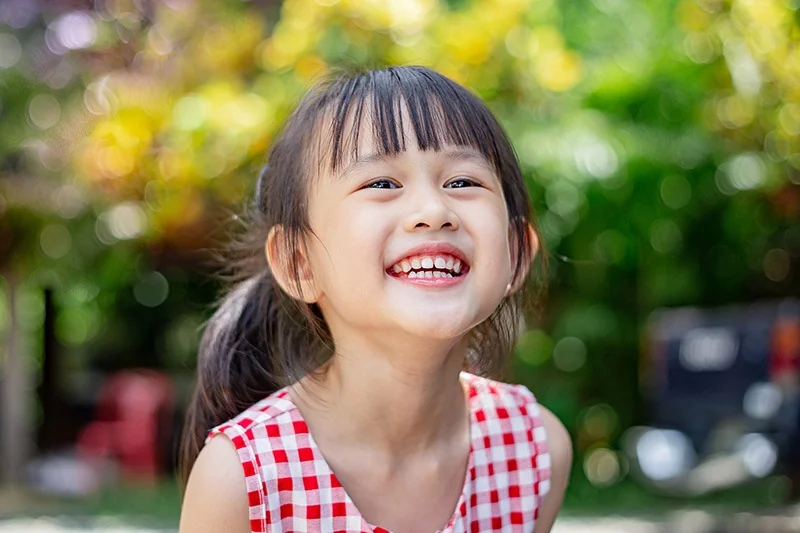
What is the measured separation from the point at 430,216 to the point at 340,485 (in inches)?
16.7

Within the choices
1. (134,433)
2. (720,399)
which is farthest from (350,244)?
(134,433)

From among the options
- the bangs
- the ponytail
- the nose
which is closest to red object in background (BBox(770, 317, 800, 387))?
the ponytail

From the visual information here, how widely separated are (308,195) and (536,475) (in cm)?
61

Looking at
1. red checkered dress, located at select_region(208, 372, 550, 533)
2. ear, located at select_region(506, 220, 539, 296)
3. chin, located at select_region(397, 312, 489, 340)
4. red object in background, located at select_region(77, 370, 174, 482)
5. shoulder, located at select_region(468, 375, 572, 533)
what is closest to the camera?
chin, located at select_region(397, 312, 489, 340)

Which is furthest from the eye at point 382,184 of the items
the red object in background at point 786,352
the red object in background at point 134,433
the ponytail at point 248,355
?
the red object in background at point 134,433

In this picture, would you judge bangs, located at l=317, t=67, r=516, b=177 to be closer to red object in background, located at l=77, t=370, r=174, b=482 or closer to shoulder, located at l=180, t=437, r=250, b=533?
shoulder, located at l=180, t=437, r=250, b=533

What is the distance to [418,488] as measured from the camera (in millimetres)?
1625

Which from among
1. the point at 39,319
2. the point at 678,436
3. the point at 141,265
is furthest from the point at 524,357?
the point at 39,319

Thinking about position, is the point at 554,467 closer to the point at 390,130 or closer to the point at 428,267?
the point at 428,267

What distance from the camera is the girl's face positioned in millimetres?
1442

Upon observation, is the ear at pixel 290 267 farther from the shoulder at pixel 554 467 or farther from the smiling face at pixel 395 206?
the shoulder at pixel 554 467

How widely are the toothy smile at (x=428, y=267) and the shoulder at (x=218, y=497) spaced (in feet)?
1.15

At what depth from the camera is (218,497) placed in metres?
1.49

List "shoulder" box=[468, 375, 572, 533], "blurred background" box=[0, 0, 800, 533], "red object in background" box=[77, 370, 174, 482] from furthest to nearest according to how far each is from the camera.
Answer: "red object in background" box=[77, 370, 174, 482] < "blurred background" box=[0, 0, 800, 533] < "shoulder" box=[468, 375, 572, 533]
